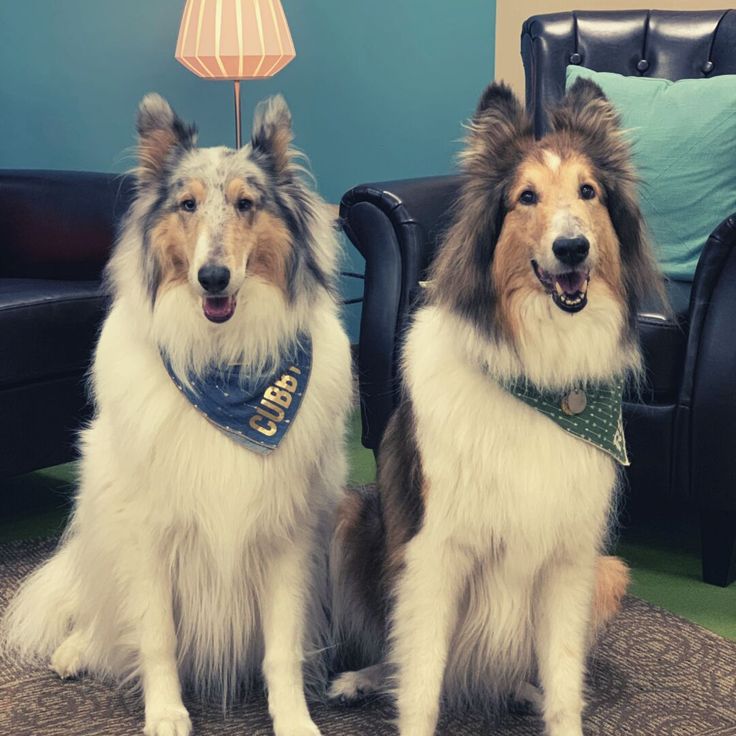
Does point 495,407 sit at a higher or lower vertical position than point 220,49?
lower

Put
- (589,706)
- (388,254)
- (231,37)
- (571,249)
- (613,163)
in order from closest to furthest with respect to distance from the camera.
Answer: (571,249)
(613,163)
(589,706)
(388,254)
(231,37)

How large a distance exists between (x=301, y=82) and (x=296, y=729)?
3.17 m

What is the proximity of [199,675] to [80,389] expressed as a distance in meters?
1.05

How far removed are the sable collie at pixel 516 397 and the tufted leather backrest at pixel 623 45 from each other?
5.19ft

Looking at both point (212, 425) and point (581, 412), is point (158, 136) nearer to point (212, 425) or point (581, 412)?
point (212, 425)

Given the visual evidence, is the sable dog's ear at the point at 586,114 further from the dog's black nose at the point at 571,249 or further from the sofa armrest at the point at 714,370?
the sofa armrest at the point at 714,370

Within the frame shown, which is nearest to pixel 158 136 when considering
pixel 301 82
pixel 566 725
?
pixel 566 725

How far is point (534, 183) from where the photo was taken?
6.07 feet

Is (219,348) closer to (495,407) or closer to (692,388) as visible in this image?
(495,407)

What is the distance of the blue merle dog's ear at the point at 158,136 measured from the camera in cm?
197

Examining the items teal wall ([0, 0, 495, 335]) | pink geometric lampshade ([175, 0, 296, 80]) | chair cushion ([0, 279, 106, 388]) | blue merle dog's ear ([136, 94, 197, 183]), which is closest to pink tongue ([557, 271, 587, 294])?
blue merle dog's ear ([136, 94, 197, 183])

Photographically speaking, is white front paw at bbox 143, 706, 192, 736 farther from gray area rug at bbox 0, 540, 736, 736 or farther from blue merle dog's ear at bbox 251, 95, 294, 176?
blue merle dog's ear at bbox 251, 95, 294, 176

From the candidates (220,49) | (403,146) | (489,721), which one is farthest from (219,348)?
(403,146)

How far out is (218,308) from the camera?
196 centimetres
